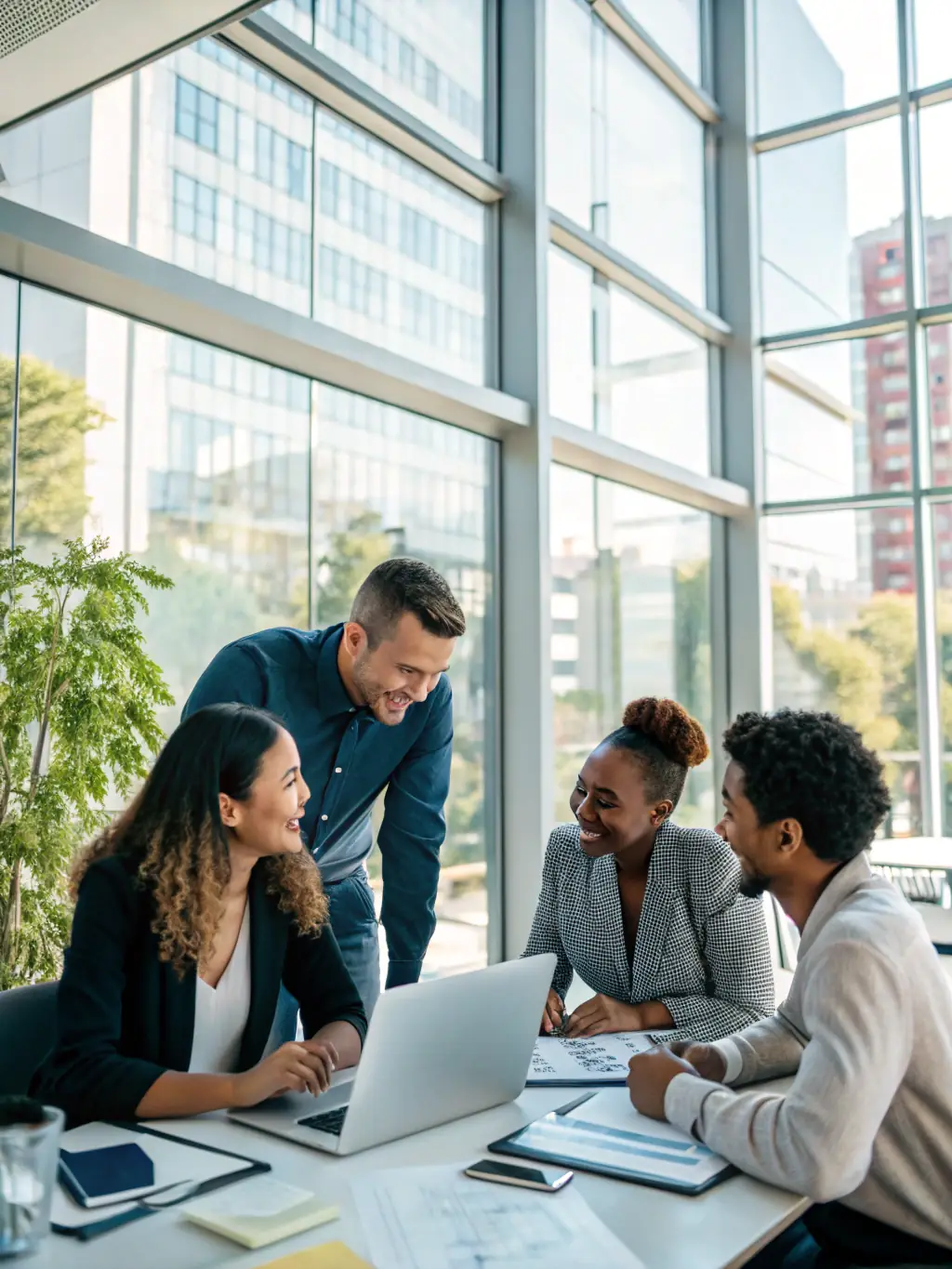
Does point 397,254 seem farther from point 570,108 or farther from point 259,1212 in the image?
point 259,1212

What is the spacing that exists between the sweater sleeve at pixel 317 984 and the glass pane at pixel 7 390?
151 centimetres

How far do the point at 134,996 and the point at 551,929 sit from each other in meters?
0.96

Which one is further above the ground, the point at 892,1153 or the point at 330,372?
the point at 330,372

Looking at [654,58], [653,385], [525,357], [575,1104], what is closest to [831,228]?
[654,58]

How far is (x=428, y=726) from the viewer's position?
8.44 feet

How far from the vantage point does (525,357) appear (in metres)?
4.90

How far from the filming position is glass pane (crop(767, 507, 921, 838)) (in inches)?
255

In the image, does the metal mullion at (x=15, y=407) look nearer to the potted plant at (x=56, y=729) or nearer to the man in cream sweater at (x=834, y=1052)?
the potted plant at (x=56, y=729)

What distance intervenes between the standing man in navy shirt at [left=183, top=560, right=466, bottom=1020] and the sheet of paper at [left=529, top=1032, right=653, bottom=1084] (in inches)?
17.2

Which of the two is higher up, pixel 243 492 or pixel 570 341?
pixel 570 341

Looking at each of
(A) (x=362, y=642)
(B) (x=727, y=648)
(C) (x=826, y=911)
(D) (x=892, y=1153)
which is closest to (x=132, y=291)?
(A) (x=362, y=642)

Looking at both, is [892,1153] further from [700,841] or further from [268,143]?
[268,143]

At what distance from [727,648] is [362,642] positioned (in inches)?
200

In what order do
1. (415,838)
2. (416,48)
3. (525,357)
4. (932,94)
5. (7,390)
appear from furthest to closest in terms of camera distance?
1. (932,94)
2. (525,357)
3. (416,48)
4. (7,390)
5. (415,838)
